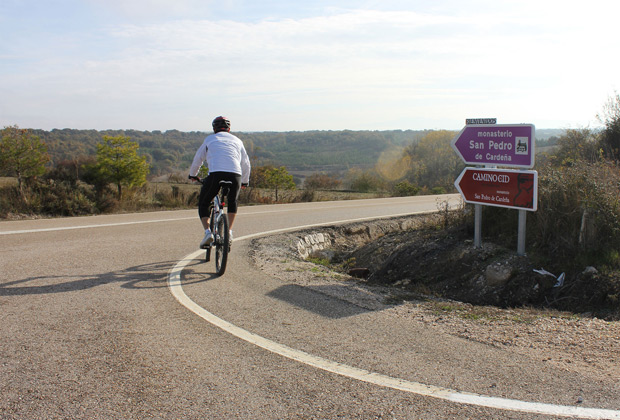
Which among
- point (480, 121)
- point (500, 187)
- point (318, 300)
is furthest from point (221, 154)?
point (500, 187)

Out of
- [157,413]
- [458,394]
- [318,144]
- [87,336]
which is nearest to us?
[157,413]

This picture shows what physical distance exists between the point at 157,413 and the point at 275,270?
13.8 feet

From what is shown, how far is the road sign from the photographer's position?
6863 millimetres

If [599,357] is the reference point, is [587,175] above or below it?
above

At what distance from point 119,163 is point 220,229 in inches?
420

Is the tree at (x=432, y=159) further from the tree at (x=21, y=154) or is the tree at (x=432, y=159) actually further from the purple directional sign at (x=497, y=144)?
the purple directional sign at (x=497, y=144)

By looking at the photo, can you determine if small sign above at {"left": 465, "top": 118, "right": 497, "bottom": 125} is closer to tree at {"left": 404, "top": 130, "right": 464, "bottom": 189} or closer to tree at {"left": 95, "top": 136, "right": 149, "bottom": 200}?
tree at {"left": 95, "top": 136, "right": 149, "bottom": 200}

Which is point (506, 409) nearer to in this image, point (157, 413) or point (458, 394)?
point (458, 394)

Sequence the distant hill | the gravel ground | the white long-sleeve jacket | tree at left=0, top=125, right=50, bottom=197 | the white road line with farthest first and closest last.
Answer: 1. the distant hill
2. tree at left=0, top=125, right=50, bottom=197
3. the white long-sleeve jacket
4. the gravel ground
5. the white road line

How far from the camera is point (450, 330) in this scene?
4.57m

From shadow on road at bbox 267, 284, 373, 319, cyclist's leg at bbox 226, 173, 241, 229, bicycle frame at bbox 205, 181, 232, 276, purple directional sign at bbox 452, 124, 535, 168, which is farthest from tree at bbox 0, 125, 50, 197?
purple directional sign at bbox 452, 124, 535, 168

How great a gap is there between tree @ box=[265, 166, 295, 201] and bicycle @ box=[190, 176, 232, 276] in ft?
53.6

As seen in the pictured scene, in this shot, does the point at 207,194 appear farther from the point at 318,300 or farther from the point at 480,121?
the point at 480,121

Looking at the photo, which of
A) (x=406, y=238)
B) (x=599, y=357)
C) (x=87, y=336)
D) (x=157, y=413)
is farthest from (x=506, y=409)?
(x=406, y=238)
